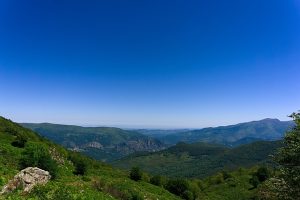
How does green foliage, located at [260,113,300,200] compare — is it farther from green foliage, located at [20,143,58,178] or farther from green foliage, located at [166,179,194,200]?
green foliage, located at [166,179,194,200]

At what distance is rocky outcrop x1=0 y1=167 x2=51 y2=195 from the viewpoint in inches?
1082

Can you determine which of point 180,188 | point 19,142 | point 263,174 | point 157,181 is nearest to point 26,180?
point 19,142

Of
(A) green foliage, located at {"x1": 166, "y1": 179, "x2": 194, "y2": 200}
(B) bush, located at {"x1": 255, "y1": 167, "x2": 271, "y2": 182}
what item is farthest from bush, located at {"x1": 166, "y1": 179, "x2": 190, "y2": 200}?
(B) bush, located at {"x1": 255, "y1": 167, "x2": 271, "y2": 182}

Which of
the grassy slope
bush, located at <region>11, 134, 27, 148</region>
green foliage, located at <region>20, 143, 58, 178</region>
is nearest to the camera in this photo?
the grassy slope

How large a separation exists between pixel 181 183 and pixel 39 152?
3818cm

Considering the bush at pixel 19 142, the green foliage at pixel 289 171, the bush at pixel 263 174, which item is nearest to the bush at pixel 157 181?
the bush at pixel 19 142

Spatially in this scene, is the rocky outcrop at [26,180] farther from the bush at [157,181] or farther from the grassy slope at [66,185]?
the bush at [157,181]

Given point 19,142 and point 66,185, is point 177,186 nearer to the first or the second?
point 19,142

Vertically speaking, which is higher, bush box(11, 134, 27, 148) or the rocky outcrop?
bush box(11, 134, 27, 148)

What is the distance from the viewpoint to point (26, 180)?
95.8ft

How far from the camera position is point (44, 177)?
32531 millimetres

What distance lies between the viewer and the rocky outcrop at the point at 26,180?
2747cm

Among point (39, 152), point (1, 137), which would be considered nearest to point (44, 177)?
point (39, 152)

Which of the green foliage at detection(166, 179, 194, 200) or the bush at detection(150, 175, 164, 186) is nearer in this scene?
the green foliage at detection(166, 179, 194, 200)
